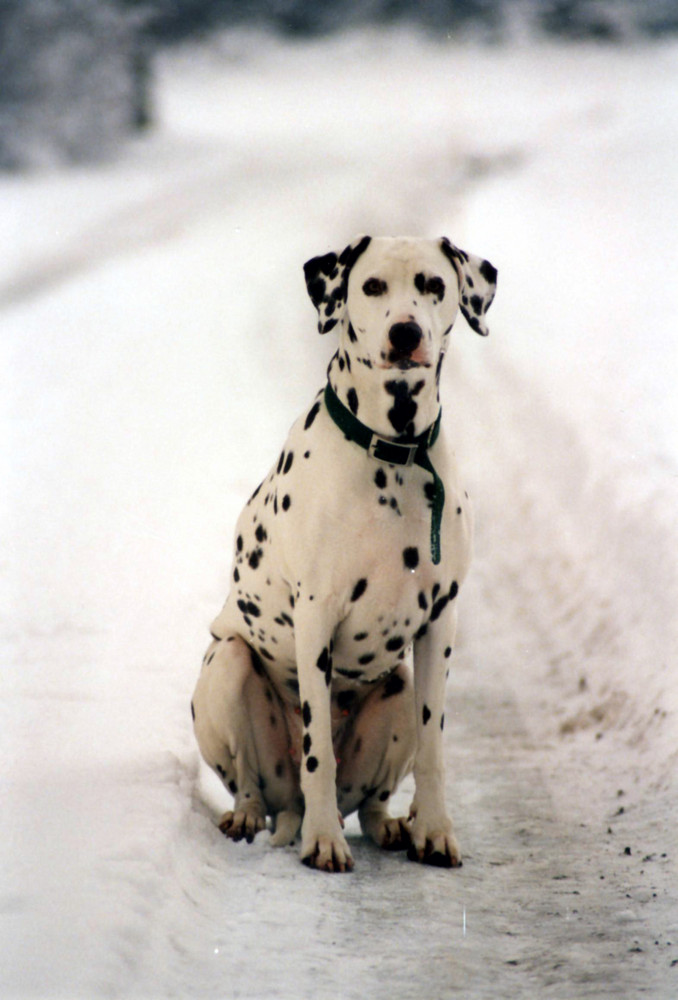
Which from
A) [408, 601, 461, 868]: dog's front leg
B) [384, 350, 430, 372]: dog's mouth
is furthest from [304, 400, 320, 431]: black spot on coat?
[408, 601, 461, 868]: dog's front leg

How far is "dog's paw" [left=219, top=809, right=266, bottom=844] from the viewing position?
2.58 meters

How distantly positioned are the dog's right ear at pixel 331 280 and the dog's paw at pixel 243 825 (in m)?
1.19

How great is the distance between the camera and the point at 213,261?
3422 mm

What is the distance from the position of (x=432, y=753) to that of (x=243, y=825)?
1.65 ft

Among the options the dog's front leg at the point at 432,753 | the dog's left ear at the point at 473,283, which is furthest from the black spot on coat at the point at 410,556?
the dog's left ear at the point at 473,283

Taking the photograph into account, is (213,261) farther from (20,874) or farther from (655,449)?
(20,874)

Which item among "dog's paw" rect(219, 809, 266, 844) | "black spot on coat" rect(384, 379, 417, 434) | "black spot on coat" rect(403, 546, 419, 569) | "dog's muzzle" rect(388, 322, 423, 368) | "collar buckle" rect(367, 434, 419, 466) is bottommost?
"dog's paw" rect(219, 809, 266, 844)

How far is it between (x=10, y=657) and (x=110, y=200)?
4.72 feet

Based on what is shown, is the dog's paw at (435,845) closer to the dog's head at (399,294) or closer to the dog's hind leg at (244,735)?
the dog's hind leg at (244,735)

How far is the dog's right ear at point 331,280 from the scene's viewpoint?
237 centimetres

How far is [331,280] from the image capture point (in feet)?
7.81

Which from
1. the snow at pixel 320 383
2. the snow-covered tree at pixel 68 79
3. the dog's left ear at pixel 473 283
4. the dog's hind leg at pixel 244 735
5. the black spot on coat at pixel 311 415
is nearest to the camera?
the dog's left ear at pixel 473 283

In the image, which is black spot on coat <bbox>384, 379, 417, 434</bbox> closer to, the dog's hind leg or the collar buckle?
the collar buckle

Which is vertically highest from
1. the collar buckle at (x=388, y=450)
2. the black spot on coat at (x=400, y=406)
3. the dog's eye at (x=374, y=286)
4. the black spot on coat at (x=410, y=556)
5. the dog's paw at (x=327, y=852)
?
the dog's eye at (x=374, y=286)
